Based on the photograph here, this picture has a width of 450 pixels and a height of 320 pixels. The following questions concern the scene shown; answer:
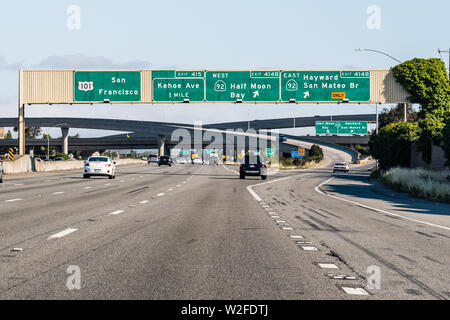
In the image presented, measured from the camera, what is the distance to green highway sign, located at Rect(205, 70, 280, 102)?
46.2 m

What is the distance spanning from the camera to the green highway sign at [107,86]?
46.6m

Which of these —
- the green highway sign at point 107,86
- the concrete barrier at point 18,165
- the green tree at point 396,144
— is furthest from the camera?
the green highway sign at point 107,86

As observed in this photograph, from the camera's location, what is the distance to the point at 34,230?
11.7 m

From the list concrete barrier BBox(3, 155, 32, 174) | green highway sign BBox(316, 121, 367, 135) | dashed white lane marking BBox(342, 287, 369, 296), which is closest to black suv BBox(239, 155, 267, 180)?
concrete barrier BBox(3, 155, 32, 174)

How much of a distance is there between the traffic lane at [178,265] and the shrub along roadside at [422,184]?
13.6 meters

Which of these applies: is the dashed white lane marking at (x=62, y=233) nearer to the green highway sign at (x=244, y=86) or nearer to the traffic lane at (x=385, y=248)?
the traffic lane at (x=385, y=248)

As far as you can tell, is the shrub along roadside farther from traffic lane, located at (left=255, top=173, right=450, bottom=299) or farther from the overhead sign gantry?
the overhead sign gantry

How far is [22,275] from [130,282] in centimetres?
135

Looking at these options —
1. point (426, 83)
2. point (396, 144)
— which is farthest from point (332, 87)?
point (426, 83)

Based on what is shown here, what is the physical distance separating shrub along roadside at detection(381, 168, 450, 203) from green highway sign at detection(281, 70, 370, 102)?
32.4 ft

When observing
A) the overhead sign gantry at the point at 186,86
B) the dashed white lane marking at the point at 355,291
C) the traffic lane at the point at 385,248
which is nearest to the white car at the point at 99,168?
the overhead sign gantry at the point at 186,86

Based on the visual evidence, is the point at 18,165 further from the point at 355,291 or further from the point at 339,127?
the point at 339,127

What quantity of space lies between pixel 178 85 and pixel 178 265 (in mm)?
39555
